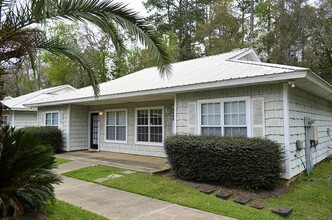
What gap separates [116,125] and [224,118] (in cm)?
657

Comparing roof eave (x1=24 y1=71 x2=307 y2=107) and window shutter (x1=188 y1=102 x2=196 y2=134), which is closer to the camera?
roof eave (x1=24 y1=71 x2=307 y2=107)

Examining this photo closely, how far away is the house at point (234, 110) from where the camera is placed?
7516mm

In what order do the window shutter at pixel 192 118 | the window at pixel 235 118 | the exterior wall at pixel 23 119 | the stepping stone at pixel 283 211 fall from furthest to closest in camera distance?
the exterior wall at pixel 23 119 → the window shutter at pixel 192 118 → the window at pixel 235 118 → the stepping stone at pixel 283 211

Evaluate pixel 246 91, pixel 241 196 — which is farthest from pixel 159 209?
pixel 246 91

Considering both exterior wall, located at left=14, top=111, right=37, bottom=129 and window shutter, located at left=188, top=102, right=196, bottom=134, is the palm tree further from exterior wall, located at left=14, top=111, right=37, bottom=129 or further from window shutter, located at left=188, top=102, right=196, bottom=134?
exterior wall, located at left=14, top=111, right=37, bottom=129

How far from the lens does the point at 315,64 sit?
21.8 m

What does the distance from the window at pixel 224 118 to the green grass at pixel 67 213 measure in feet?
15.2

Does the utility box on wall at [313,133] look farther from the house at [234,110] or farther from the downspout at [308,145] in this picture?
the downspout at [308,145]

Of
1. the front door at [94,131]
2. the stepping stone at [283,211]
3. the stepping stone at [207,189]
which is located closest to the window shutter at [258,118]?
the stepping stone at [207,189]

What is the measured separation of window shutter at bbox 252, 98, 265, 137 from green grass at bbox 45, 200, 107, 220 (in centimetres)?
474

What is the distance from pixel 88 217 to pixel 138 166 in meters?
4.63

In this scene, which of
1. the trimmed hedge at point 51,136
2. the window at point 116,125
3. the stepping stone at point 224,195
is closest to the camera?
the stepping stone at point 224,195

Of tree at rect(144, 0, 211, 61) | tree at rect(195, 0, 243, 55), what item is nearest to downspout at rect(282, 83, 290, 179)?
tree at rect(195, 0, 243, 55)

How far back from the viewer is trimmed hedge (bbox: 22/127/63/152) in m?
14.4
